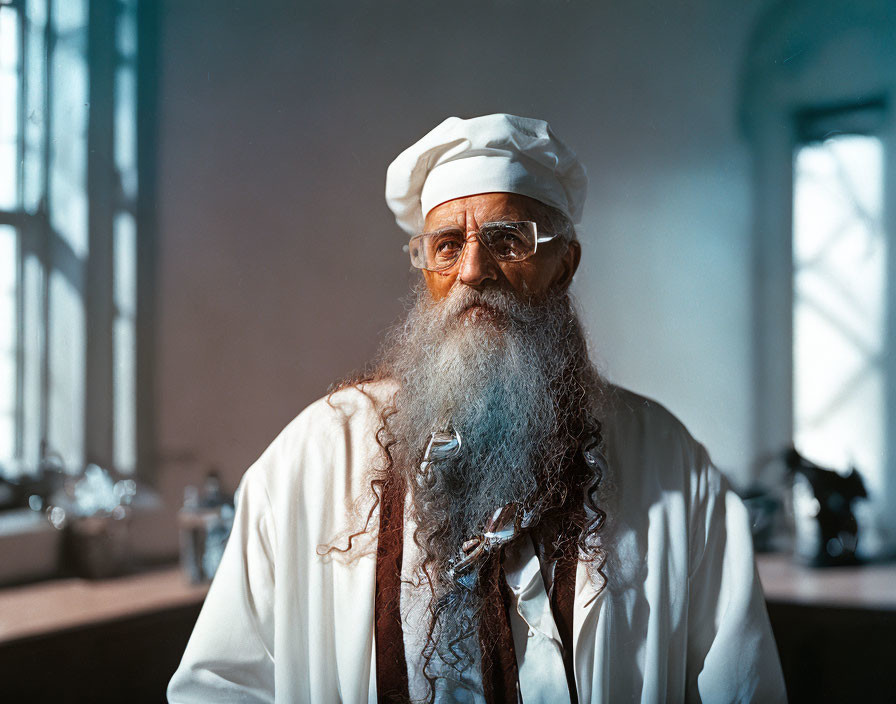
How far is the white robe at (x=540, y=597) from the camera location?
1.22m

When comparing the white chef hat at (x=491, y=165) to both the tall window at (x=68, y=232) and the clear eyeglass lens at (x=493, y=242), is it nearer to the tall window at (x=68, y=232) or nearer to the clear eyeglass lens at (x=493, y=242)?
the clear eyeglass lens at (x=493, y=242)

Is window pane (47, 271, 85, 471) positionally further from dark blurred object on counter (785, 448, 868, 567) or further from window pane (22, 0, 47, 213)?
dark blurred object on counter (785, 448, 868, 567)

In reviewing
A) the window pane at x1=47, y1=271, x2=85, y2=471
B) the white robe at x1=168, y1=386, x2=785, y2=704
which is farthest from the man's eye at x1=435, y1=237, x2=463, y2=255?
the window pane at x1=47, y1=271, x2=85, y2=471

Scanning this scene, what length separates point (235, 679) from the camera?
4.17 ft

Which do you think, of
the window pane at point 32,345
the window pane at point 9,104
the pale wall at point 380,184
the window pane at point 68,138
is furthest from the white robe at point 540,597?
the window pane at point 9,104

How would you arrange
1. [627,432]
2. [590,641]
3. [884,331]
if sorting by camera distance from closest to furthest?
[590,641]
[627,432]
[884,331]

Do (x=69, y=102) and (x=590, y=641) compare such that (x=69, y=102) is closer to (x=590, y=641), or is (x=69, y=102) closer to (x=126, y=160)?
(x=126, y=160)

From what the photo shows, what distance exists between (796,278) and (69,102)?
1536 mm

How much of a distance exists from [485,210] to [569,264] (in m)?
0.20

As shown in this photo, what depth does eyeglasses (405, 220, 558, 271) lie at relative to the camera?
4.21 ft

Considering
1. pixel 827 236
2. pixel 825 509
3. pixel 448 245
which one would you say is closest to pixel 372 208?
pixel 448 245

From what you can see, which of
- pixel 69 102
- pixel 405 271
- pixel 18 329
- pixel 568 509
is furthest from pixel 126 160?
pixel 568 509

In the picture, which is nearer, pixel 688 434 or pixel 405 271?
pixel 688 434

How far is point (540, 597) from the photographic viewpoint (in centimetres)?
123
